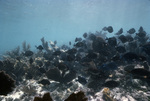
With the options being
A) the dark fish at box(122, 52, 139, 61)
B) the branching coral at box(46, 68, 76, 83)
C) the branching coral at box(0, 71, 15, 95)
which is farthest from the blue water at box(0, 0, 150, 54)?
the branching coral at box(0, 71, 15, 95)

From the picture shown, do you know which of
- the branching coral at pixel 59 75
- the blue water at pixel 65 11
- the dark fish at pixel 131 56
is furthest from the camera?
the blue water at pixel 65 11

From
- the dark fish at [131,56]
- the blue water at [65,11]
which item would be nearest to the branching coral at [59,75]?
the dark fish at [131,56]

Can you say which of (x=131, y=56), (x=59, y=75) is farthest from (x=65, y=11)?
(x=131, y=56)

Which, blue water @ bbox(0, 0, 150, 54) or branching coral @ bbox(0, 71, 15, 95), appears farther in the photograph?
blue water @ bbox(0, 0, 150, 54)

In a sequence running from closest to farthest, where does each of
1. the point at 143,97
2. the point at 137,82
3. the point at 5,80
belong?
the point at 5,80 → the point at 143,97 → the point at 137,82

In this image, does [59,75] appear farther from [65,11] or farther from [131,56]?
[65,11]

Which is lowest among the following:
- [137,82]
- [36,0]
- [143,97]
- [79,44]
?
[143,97]

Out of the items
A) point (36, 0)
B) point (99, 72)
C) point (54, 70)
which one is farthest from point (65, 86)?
point (36, 0)

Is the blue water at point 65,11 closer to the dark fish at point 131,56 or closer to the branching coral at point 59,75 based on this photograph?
the branching coral at point 59,75

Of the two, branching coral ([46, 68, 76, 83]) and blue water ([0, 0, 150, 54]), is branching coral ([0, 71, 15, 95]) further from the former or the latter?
blue water ([0, 0, 150, 54])

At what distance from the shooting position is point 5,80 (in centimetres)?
287

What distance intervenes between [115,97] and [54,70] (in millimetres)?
3426

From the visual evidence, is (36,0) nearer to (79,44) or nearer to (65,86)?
(79,44)

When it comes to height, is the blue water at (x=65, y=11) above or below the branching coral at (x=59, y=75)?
above
